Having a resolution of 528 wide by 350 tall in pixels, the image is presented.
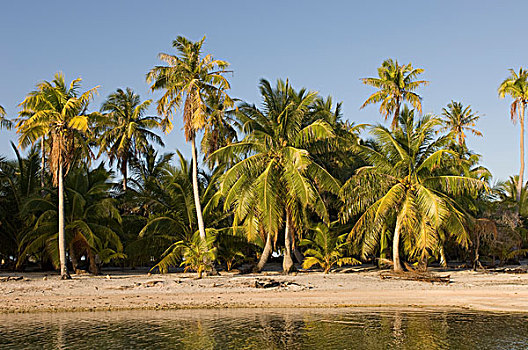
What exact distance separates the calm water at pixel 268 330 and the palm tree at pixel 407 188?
8738mm

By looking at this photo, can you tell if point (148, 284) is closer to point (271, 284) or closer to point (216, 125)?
point (271, 284)

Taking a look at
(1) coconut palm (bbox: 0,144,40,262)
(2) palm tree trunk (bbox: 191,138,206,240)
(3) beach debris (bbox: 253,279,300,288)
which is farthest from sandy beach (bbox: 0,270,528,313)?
(1) coconut palm (bbox: 0,144,40,262)

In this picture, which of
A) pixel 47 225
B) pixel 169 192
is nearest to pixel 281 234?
pixel 169 192

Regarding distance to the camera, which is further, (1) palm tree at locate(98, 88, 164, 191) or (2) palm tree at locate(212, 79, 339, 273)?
(1) palm tree at locate(98, 88, 164, 191)

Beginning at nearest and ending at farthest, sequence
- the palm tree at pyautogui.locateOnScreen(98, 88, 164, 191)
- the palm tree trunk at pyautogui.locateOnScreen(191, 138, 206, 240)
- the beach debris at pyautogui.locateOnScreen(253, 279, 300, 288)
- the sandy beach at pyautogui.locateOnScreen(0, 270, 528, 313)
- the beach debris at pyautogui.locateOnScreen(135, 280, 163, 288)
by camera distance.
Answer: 1. the sandy beach at pyautogui.locateOnScreen(0, 270, 528, 313)
2. the beach debris at pyautogui.locateOnScreen(253, 279, 300, 288)
3. the beach debris at pyautogui.locateOnScreen(135, 280, 163, 288)
4. the palm tree trunk at pyautogui.locateOnScreen(191, 138, 206, 240)
5. the palm tree at pyautogui.locateOnScreen(98, 88, 164, 191)

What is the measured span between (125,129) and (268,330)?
25868mm

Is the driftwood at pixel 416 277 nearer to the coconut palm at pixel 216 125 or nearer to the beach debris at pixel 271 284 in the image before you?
the beach debris at pixel 271 284

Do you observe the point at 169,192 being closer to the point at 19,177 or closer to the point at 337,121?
the point at 19,177

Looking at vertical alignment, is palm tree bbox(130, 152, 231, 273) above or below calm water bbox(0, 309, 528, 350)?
above

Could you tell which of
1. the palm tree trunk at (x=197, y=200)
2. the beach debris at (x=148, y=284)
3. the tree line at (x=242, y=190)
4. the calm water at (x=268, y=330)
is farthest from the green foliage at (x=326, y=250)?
the calm water at (x=268, y=330)

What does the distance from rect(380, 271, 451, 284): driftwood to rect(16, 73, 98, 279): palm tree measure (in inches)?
565

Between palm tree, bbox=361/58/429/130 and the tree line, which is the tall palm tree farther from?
palm tree, bbox=361/58/429/130

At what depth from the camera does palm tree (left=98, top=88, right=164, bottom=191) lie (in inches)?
1407

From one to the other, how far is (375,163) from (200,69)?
957 centimetres
